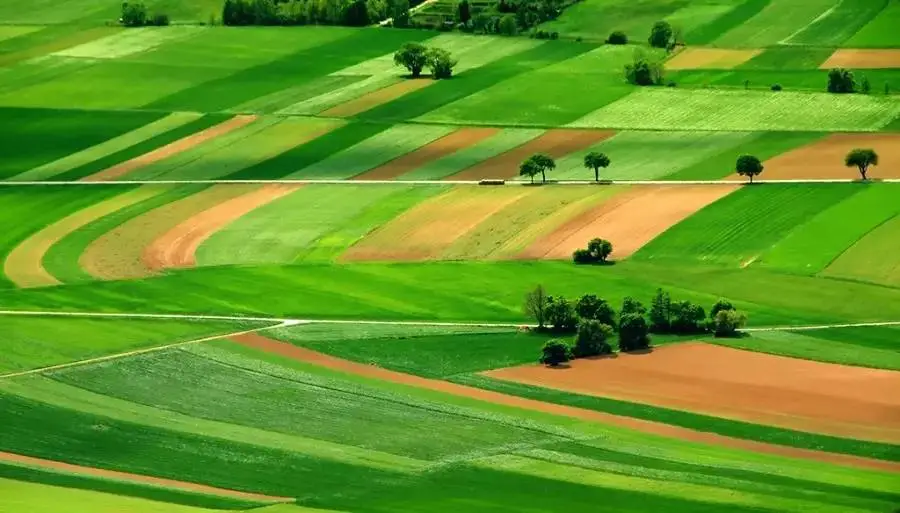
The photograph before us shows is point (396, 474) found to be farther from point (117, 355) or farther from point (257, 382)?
point (117, 355)

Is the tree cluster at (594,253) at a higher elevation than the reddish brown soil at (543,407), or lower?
higher

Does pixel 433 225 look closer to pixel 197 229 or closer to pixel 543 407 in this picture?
pixel 197 229

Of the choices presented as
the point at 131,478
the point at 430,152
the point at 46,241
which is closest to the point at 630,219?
the point at 430,152

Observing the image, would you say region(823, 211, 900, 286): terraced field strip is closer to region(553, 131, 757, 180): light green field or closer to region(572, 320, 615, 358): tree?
region(572, 320, 615, 358): tree

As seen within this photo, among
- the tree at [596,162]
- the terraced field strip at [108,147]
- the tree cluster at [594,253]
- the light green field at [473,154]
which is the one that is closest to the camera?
the tree cluster at [594,253]

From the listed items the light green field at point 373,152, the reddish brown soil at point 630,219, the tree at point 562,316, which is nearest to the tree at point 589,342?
the tree at point 562,316

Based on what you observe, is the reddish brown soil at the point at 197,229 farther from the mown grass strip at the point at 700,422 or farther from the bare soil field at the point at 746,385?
the bare soil field at the point at 746,385

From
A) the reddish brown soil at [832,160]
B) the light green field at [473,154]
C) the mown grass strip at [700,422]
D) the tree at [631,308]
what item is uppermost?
the light green field at [473,154]
